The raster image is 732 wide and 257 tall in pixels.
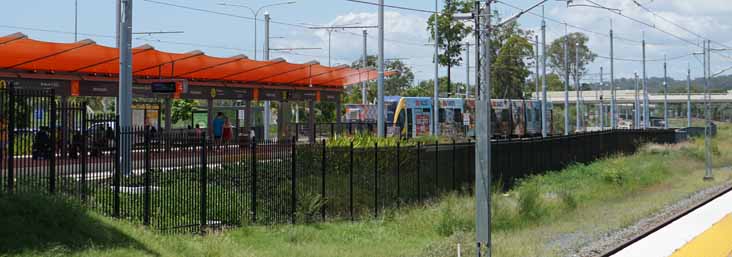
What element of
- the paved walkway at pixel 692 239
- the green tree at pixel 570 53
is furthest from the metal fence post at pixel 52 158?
the green tree at pixel 570 53

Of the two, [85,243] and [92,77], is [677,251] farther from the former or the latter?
[92,77]

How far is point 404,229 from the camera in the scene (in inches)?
811

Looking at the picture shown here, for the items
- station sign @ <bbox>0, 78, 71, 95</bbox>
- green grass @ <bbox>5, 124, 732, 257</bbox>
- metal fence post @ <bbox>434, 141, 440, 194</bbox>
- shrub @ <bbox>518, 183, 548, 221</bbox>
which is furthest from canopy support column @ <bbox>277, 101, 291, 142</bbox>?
shrub @ <bbox>518, 183, 548, 221</bbox>

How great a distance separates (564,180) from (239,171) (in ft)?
71.2

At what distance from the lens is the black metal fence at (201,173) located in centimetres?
1401

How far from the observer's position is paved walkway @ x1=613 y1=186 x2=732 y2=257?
17.7 m

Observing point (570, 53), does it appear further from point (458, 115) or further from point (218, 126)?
point (218, 126)

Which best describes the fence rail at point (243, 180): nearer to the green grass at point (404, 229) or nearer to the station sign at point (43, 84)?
the green grass at point (404, 229)

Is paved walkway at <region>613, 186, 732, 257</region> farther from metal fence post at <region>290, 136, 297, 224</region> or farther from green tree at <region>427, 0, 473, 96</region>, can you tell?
green tree at <region>427, 0, 473, 96</region>

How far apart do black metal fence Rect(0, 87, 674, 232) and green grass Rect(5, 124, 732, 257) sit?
0.66 metres

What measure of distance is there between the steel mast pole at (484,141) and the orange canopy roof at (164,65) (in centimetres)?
1384

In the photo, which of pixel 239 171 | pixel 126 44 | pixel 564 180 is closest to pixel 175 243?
pixel 239 171

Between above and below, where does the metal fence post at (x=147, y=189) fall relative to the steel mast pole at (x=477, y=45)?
below

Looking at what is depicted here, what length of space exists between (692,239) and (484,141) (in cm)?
892
